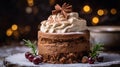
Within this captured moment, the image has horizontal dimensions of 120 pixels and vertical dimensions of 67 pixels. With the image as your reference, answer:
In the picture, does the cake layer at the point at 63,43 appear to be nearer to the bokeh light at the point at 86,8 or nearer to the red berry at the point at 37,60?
the red berry at the point at 37,60

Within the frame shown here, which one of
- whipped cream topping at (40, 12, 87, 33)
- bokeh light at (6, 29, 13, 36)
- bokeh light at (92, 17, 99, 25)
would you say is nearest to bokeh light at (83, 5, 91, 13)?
bokeh light at (92, 17, 99, 25)

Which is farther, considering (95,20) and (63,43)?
(95,20)

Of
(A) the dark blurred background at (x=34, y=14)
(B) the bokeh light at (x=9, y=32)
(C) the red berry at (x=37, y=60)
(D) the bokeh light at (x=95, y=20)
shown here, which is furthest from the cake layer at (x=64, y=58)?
(D) the bokeh light at (x=95, y=20)

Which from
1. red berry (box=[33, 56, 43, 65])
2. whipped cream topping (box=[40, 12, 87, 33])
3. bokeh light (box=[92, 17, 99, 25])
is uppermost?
bokeh light (box=[92, 17, 99, 25])

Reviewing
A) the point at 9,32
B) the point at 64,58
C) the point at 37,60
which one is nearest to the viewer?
the point at 37,60

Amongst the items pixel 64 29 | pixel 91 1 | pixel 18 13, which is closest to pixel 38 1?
pixel 18 13

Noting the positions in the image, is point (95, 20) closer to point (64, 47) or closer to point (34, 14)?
point (34, 14)

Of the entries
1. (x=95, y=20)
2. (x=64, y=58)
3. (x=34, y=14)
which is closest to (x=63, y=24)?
(x=64, y=58)

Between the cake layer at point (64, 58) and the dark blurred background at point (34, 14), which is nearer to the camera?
the cake layer at point (64, 58)

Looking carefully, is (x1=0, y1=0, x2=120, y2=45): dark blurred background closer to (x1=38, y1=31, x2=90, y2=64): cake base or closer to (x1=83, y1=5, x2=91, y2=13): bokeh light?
(x1=83, y1=5, x2=91, y2=13): bokeh light
